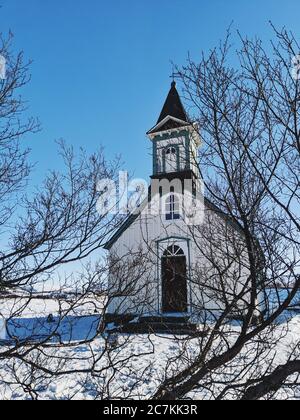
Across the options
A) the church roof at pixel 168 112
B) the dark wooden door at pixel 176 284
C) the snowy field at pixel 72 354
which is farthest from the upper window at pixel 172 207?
the snowy field at pixel 72 354

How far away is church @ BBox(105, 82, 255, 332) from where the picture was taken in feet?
11.3

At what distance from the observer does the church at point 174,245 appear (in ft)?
11.3

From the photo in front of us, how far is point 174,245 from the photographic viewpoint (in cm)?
1272

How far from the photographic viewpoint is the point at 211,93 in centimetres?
315

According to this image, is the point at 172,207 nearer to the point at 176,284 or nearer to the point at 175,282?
the point at 175,282

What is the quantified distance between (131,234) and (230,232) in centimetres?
945

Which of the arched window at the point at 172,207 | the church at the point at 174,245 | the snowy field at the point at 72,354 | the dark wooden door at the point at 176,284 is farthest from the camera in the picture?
the arched window at the point at 172,207

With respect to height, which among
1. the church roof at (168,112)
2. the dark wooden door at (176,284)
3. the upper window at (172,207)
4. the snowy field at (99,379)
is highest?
the church roof at (168,112)

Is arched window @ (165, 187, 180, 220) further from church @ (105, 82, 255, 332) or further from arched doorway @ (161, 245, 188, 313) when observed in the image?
arched doorway @ (161, 245, 188, 313)

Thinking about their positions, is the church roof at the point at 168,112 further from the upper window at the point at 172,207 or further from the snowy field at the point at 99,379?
the snowy field at the point at 99,379

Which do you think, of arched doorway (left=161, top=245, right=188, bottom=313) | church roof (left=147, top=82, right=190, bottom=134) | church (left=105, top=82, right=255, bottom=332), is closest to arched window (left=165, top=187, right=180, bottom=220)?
church (left=105, top=82, right=255, bottom=332)

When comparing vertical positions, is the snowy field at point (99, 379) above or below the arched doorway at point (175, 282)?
below

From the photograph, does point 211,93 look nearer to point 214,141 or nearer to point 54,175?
point 214,141
